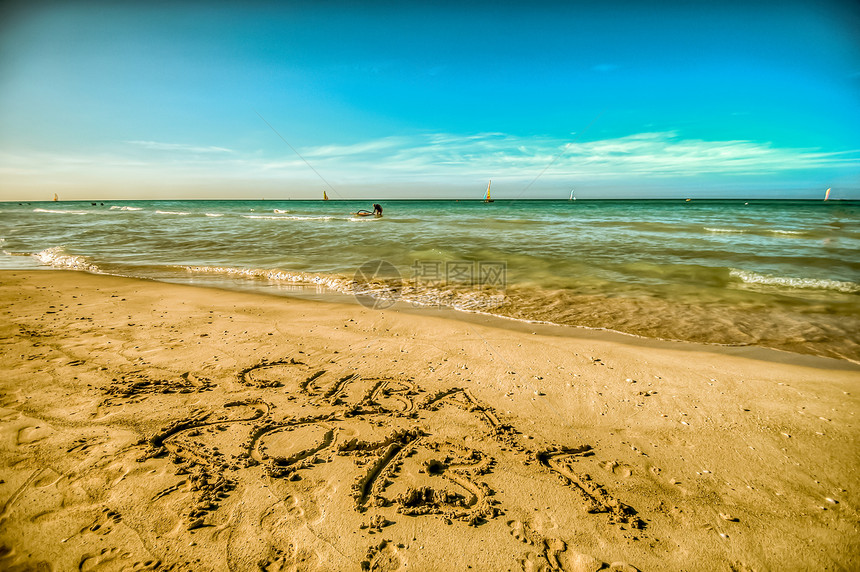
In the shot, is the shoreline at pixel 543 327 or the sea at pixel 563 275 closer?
the shoreline at pixel 543 327

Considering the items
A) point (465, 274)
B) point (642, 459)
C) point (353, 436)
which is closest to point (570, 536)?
point (642, 459)

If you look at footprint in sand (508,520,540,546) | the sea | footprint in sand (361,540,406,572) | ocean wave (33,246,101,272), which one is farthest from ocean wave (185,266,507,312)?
footprint in sand (361,540,406,572)

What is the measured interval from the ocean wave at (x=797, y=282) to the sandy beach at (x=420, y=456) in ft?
16.4

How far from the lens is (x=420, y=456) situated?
2.66 metres

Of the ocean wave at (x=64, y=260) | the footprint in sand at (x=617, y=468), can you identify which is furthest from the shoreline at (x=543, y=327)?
the ocean wave at (x=64, y=260)

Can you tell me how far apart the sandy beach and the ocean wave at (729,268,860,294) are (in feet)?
16.4

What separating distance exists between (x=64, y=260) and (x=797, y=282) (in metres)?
20.4

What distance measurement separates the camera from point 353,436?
2869 mm

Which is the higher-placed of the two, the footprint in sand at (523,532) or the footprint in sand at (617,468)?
the footprint in sand at (617,468)

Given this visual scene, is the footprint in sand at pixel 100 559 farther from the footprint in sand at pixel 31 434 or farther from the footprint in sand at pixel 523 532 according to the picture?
the footprint in sand at pixel 523 532

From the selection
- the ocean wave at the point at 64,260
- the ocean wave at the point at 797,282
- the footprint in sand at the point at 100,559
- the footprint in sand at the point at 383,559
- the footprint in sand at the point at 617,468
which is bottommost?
the footprint in sand at the point at 383,559

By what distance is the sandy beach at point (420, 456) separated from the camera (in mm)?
1968

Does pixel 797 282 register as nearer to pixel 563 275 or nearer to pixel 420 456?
pixel 563 275

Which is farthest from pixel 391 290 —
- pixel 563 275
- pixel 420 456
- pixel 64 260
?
pixel 64 260
